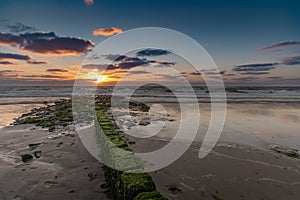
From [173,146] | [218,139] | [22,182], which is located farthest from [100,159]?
[218,139]

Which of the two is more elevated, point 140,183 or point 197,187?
point 140,183

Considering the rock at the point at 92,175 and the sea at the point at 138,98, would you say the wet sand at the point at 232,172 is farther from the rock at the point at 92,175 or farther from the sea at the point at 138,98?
the sea at the point at 138,98

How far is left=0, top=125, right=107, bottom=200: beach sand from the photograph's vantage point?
545cm

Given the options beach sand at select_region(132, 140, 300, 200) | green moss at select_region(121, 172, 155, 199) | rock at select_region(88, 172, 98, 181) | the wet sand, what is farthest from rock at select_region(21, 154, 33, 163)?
green moss at select_region(121, 172, 155, 199)

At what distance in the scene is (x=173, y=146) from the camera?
8.96 metres

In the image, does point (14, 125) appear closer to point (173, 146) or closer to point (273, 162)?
point (173, 146)

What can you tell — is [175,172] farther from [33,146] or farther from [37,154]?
[33,146]

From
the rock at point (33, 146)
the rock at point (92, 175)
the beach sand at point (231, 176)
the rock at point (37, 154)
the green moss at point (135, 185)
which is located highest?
the green moss at point (135, 185)

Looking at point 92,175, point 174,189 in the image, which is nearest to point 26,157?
point 92,175

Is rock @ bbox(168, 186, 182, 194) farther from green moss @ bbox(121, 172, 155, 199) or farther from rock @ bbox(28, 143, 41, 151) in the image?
rock @ bbox(28, 143, 41, 151)

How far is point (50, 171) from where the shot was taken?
21.8ft

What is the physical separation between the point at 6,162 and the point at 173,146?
5852mm

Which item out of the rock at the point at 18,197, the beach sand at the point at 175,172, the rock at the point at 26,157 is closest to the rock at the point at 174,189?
the beach sand at the point at 175,172

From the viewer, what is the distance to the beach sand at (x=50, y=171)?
5449 mm
